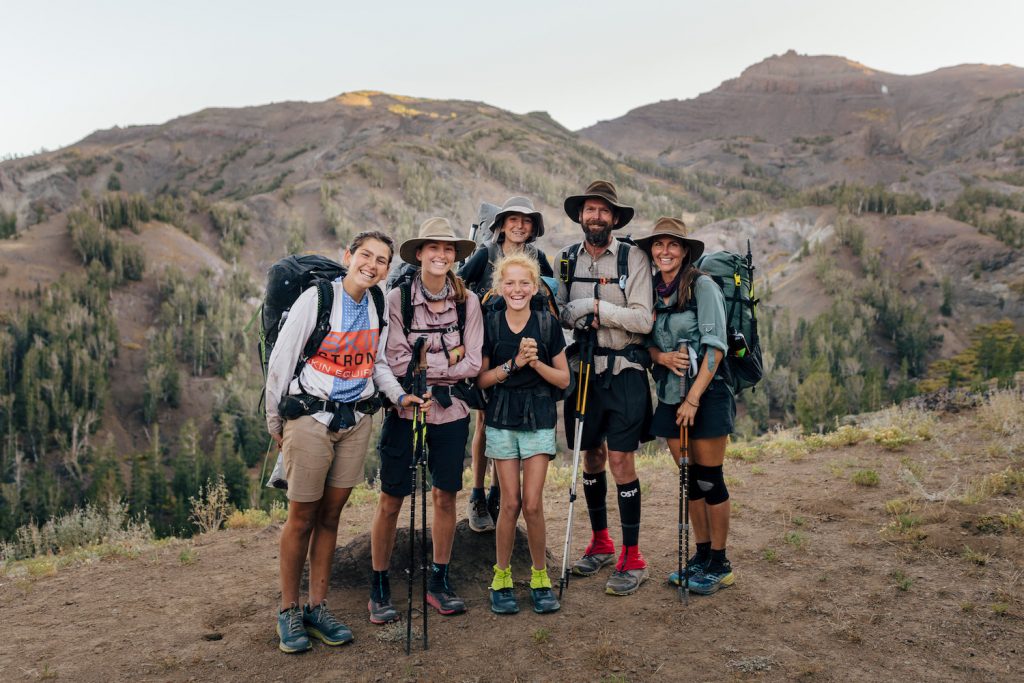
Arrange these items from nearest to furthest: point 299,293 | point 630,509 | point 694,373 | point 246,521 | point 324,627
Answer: point 299,293 → point 324,627 → point 694,373 → point 630,509 → point 246,521

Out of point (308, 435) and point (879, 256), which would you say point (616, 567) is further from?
point (879, 256)

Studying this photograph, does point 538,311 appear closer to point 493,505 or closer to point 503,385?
point 503,385

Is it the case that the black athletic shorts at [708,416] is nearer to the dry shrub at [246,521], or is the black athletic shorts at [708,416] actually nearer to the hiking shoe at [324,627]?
the hiking shoe at [324,627]

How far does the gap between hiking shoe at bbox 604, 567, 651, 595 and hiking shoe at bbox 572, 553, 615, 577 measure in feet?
0.70

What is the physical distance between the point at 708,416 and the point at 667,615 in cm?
136

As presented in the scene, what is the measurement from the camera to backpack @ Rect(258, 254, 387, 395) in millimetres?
3828

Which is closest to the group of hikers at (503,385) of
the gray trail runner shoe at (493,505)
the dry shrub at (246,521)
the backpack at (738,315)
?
the backpack at (738,315)

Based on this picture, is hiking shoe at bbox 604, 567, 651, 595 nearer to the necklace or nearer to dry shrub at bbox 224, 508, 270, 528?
the necklace

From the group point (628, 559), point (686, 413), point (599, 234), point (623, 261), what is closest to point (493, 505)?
point (628, 559)

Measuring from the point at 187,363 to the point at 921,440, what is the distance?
109ft

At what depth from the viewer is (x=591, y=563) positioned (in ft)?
16.7

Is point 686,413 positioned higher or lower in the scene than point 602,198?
lower

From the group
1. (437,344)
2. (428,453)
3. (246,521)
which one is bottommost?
(246,521)

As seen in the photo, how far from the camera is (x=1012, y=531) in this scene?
5367mm
